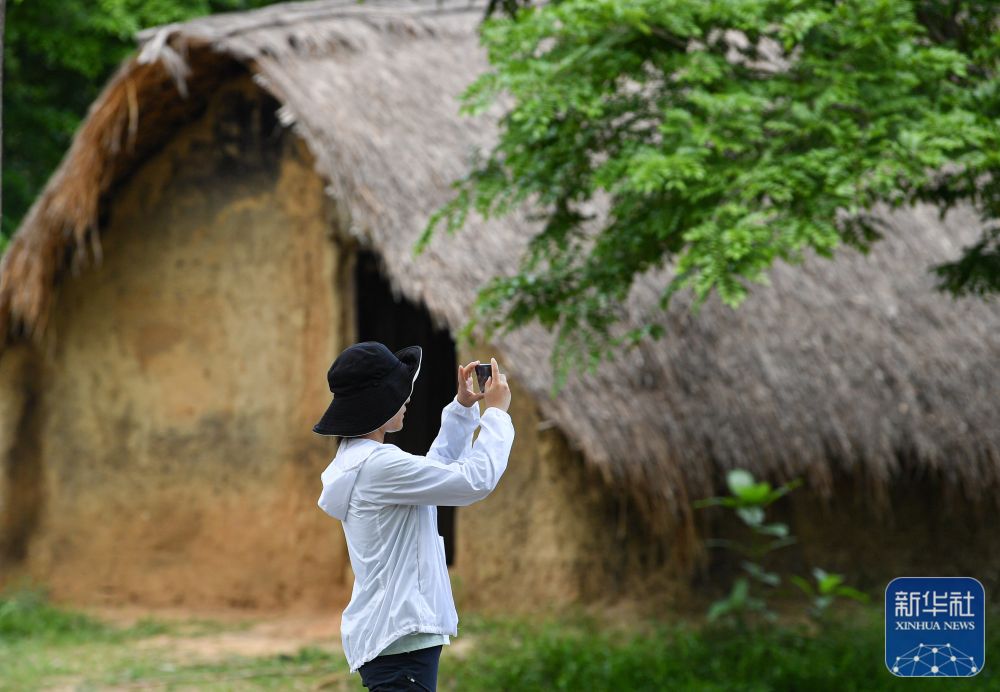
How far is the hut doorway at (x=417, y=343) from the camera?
8.88 m

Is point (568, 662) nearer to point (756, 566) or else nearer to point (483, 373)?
point (756, 566)

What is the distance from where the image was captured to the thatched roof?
21.0 feet

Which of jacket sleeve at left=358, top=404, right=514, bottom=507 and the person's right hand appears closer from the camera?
jacket sleeve at left=358, top=404, right=514, bottom=507

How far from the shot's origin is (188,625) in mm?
7297

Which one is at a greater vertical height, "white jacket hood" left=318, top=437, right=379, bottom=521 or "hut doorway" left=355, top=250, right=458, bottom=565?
"hut doorway" left=355, top=250, right=458, bottom=565

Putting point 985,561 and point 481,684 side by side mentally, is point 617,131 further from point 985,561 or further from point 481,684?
point 985,561

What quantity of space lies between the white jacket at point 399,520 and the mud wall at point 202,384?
4.49 metres

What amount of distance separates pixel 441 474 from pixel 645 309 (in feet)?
12.6

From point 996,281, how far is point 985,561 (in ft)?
8.39

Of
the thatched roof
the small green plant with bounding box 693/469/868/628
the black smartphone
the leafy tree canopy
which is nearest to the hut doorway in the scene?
the thatched roof

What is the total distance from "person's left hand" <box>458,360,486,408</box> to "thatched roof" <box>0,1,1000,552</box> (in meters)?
3.01

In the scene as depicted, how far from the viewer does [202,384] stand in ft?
25.4

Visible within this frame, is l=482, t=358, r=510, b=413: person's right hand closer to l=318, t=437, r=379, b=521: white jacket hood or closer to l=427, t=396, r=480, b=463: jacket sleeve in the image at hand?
l=427, t=396, r=480, b=463: jacket sleeve

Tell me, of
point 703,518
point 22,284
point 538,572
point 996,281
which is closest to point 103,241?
point 22,284
